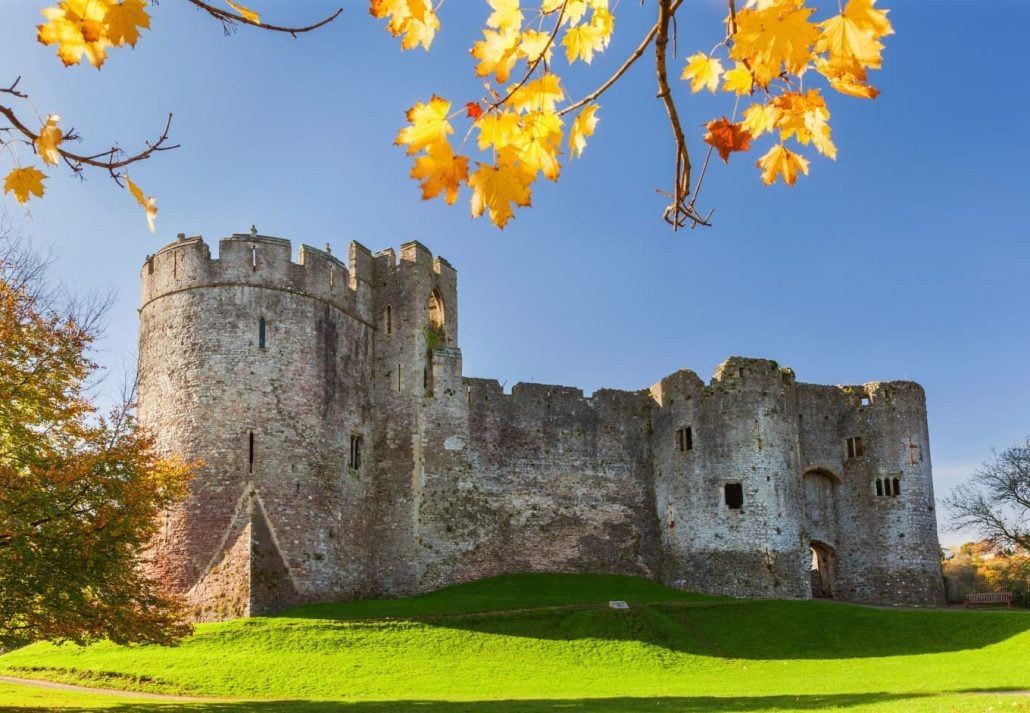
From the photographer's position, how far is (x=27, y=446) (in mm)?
20000

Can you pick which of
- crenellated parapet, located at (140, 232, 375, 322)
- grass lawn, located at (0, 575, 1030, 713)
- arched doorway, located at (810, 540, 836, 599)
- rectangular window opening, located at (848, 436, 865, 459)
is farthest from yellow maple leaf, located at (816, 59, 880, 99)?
rectangular window opening, located at (848, 436, 865, 459)

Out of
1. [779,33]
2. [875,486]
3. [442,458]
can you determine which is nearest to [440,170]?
[779,33]

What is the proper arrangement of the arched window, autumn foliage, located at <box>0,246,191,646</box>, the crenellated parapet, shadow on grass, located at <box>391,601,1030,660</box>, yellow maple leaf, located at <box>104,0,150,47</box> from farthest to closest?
the arched window → the crenellated parapet → shadow on grass, located at <box>391,601,1030,660</box> → autumn foliage, located at <box>0,246,191,646</box> → yellow maple leaf, located at <box>104,0,150,47</box>

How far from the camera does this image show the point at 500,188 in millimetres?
4324

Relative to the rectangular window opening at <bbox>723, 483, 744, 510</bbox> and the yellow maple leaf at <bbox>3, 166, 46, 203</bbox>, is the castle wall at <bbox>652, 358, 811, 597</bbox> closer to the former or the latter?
the rectangular window opening at <bbox>723, 483, 744, 510</bbox>

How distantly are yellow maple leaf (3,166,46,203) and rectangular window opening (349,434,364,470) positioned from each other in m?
28.9

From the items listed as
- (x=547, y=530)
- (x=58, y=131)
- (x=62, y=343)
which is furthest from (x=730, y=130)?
(x=547, y=530)

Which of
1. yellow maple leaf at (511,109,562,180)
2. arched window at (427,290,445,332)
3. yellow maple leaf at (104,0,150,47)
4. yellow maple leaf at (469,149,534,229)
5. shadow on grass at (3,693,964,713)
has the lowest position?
shadow on grass at (3,693,964,713)

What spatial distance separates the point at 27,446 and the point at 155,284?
13.3 m

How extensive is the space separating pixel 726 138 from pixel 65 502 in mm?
17689

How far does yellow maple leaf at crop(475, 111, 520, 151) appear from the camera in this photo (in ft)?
14.6

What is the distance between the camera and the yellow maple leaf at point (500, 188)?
4.29 meters

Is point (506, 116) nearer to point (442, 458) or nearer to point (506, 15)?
point (506, 15)

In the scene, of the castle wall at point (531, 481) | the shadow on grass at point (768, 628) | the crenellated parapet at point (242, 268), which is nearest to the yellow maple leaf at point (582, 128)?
the shadow on grass at point (768, 628)
